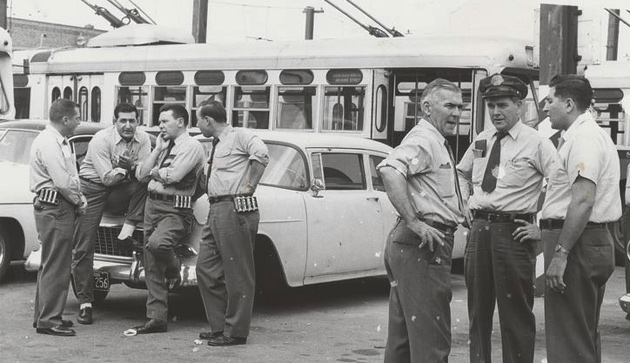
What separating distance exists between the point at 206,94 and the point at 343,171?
713 cm

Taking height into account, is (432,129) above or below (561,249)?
above

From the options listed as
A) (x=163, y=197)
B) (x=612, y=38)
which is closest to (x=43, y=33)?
(x=612, y=38)

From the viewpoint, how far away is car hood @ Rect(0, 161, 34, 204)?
1042 cm

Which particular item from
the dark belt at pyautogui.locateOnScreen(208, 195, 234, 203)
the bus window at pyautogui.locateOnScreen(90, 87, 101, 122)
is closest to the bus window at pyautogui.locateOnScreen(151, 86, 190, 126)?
the bus window at pyautogui.locateOnScreen(90, 87, 101, 122)

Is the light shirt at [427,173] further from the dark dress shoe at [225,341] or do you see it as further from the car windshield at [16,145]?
the car windshield at [16,145]

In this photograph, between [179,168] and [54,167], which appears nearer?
[54,167]

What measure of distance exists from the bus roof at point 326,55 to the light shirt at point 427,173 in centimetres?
885

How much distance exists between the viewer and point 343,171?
998 cm

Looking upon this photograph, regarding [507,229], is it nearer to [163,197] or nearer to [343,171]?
[163,197]

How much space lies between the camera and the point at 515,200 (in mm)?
6402

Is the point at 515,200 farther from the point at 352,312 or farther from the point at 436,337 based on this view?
the point at 352,312

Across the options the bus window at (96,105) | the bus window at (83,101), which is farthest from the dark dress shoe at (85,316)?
the bus window at (83,101)

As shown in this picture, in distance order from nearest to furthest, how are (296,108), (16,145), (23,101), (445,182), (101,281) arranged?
(445,182) → (101,281) → (16,145) → (296,108) → (23,101)

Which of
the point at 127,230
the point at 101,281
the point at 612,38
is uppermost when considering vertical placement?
the point at 612,38
